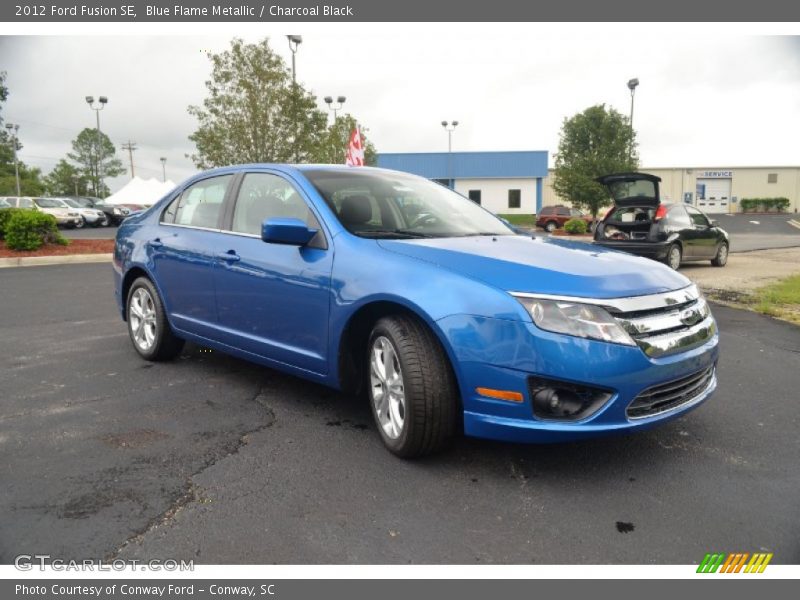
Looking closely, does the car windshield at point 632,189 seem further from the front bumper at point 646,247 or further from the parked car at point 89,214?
the parked car at point 89,214

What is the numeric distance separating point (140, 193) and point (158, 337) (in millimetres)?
39287

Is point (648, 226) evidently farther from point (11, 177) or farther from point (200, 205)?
point (11, 177)

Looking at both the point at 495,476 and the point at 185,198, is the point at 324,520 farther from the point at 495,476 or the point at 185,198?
the point at 185,198

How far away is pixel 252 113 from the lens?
55.7 feet

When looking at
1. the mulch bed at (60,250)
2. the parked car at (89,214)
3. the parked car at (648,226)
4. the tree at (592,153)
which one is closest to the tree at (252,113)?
the mulch bed at (60,250)

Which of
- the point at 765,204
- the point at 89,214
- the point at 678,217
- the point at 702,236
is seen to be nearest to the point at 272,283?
the point at 678,217

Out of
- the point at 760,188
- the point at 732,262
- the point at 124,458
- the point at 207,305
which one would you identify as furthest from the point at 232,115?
the point at 760,188

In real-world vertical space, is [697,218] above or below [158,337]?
above

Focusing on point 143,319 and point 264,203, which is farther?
point 143,319

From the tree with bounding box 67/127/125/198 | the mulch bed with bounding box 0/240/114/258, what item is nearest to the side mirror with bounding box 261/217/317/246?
the mulch bed with bounding box 0/240/114/258

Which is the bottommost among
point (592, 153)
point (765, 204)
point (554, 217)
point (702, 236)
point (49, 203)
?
point (702, 236)

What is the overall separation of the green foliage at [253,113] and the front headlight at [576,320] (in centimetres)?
1536

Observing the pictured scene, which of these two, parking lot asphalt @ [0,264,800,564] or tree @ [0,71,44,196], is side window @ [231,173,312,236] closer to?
parking lot asphalt @ [0,264,800,564]

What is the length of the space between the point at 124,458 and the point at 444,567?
73.7 inches
